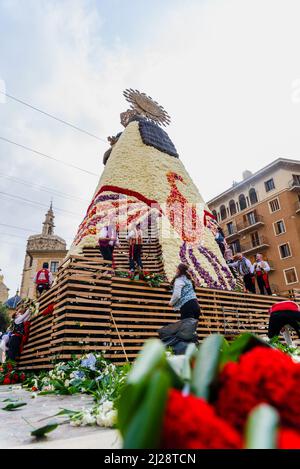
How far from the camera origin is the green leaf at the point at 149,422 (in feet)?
1.74

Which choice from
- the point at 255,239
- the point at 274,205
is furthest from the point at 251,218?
the point at 274,205

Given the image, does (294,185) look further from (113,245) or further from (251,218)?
(113,245)

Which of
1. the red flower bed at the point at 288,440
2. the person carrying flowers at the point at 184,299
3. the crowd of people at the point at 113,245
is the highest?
the crowd of people at the point at 113,245

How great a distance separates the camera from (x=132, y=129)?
1780 centimetres

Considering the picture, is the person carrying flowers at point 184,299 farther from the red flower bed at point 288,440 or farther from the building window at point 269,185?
the building window at point 269,185

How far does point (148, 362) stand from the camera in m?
0.62

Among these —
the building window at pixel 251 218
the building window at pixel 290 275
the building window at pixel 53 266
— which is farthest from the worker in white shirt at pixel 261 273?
the building window at pixel 53 266

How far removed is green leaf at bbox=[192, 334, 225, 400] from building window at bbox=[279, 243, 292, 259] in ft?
91.1

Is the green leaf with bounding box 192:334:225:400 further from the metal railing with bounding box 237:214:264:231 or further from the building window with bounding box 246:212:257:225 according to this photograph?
the building window with bounding box 246:212:257:225

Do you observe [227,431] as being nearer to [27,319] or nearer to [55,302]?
[55,302]

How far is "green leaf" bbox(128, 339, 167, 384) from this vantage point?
23.1 inches

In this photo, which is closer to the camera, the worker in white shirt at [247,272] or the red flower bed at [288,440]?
the red flower bed at [288,440]

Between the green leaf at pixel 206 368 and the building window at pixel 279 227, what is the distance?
94.1 ft

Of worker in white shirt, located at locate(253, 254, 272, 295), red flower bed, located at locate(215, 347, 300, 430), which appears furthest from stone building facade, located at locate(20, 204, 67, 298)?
red flower bed, located at locate(215, 347, 300, 430)
